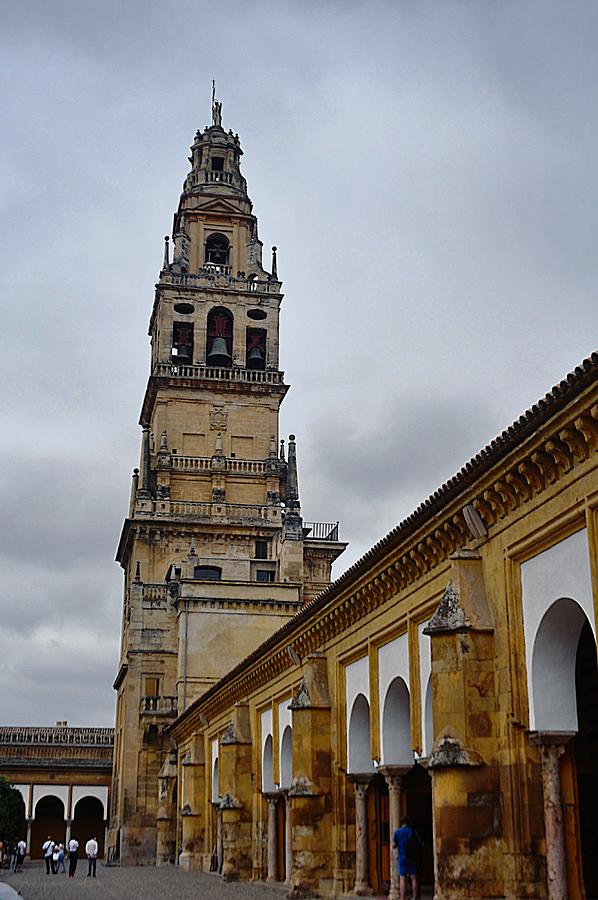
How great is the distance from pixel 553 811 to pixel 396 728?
20.7 feet

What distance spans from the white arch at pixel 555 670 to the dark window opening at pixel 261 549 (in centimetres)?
4107

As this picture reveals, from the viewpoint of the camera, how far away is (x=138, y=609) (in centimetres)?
5206

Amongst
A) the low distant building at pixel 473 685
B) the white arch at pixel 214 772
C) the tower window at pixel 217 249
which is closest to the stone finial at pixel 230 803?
the white arch at pixel 214 772

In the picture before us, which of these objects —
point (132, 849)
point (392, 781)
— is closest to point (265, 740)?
point (392, 781)

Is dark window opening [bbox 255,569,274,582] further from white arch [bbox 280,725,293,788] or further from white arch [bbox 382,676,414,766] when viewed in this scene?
white arch [bbox 382,676,414,766]

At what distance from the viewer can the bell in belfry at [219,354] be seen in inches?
2308

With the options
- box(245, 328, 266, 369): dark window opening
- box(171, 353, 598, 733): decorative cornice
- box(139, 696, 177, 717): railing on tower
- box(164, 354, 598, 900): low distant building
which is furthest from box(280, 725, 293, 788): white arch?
box(245, 328, 266, 369): dark window opening

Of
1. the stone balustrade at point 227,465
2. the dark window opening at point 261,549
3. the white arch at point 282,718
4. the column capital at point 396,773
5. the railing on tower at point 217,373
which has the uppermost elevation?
the railing on tower at point 217,373

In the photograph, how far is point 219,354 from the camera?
192 feet

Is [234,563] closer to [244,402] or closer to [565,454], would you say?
[244,402]

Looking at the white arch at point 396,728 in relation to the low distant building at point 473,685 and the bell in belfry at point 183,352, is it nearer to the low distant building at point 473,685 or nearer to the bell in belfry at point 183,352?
the low distant building at point 473,685

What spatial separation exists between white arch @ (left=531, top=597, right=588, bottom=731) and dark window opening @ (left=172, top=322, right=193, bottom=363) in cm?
4594

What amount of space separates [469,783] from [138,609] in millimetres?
38541

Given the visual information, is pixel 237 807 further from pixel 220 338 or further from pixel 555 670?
pixel 220 338
